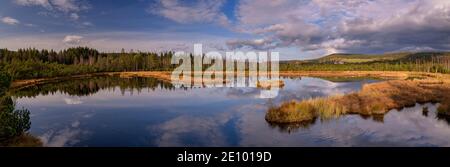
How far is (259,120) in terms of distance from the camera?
89.2 ft

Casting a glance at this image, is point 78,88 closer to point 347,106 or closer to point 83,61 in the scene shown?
point 347,106

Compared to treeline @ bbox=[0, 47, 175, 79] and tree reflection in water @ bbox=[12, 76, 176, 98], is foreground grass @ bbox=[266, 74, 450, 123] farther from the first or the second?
treeline @ bbox=[0, 47, 175, 79]

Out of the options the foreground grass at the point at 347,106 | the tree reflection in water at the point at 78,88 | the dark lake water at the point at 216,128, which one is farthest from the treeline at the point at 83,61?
the foreground grass at the point at 347,106

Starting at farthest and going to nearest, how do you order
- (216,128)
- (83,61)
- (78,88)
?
(83,61) < (78,88) < (216,128)

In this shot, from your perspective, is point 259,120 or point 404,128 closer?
point 404,128

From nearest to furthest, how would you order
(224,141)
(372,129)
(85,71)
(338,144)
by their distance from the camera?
(338,144)
(224,141)
(372,129)
(85,71)

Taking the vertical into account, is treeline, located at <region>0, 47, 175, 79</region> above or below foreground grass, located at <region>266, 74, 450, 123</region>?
above

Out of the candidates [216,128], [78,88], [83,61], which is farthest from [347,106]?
[83,61]

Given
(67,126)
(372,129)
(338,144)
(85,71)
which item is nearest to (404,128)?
(372,129)

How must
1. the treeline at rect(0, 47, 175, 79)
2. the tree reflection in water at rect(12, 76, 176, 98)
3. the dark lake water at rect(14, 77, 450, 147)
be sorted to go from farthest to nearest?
1. the treeline at rect(0, 47, 175, 79)
2. the tree reflection in water at rect(12, 76, 176, 98)
3. the dark lake water at rect(14, 77, 450, 147)

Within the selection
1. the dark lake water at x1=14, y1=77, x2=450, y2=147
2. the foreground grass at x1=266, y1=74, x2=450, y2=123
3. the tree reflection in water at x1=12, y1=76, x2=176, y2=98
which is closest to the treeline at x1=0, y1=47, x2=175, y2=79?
the tree reflection in water at x1=12, y1=76, x2=176, y2=98
